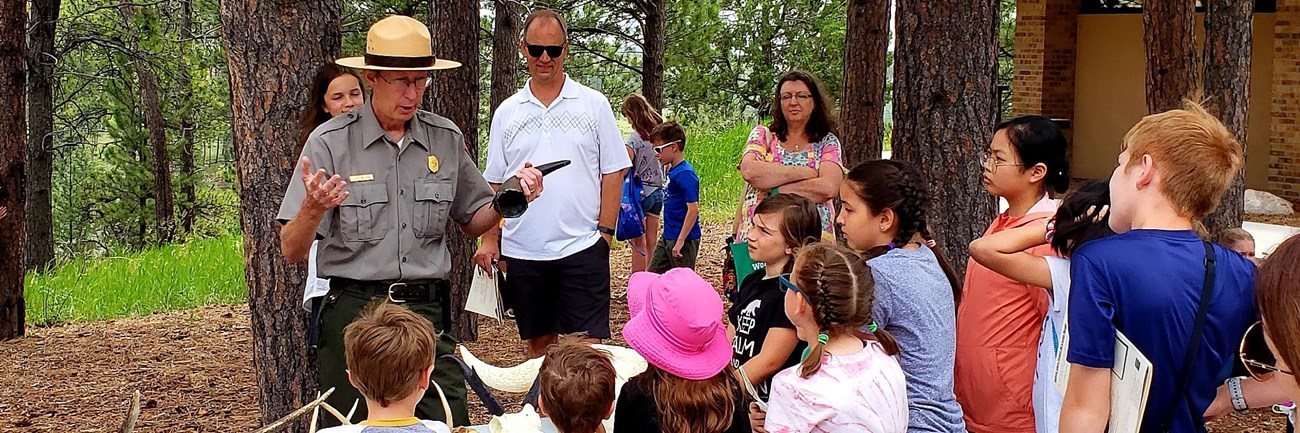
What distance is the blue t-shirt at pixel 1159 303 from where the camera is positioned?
8.15ft

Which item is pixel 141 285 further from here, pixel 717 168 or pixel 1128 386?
pixel 1128 386

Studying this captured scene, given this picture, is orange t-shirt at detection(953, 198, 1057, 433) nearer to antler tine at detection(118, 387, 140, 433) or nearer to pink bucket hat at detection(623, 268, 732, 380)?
pink bucket hat at detection(623, 268, 732, 380)

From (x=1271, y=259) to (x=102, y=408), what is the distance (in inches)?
229

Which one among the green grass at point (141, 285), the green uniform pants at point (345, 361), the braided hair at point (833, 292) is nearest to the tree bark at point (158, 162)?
the green grass at point (141, 285)

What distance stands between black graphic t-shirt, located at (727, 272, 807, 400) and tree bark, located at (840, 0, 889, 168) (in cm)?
537

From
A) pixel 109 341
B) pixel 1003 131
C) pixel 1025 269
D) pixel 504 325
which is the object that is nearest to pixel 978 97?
pixel 1003 131

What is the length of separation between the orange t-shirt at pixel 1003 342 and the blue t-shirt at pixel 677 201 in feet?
14.1

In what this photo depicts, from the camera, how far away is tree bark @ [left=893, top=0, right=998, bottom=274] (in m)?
5.44

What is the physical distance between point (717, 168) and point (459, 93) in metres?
8.76

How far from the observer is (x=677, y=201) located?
7.96m

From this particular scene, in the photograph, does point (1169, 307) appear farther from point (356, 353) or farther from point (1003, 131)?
point (356, 353)

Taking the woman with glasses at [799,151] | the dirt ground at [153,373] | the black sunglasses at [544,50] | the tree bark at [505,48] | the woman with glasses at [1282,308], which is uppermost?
the tree bark at [505,48]

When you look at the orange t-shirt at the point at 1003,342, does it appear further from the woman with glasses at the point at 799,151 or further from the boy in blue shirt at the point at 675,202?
the boy in blue shirt at the point at 675,202

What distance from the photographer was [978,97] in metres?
5.45
